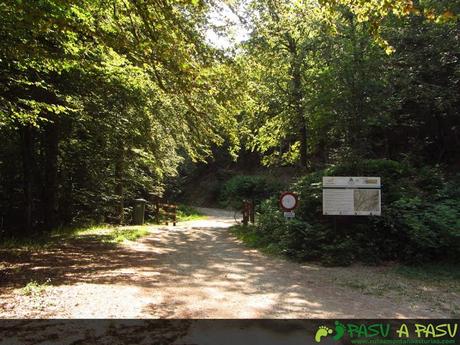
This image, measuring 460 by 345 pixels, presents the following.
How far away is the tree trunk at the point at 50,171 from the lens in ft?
47.1

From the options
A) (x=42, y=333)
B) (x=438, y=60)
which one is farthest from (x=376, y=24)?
(x=438, y=60)

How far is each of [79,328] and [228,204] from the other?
104ft

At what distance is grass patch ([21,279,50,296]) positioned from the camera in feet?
22.1

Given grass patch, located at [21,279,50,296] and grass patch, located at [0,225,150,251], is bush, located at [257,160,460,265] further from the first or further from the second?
grass patch, located at [21,279,50,296]

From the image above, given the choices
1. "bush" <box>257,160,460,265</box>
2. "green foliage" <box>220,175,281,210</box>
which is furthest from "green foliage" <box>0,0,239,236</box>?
"green foliage" <box>220,175,281,210</box>

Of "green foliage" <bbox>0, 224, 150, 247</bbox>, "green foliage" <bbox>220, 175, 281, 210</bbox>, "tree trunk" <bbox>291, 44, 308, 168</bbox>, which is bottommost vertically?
"green foliage" <bbox>0, 224, 150, 247</bbox>

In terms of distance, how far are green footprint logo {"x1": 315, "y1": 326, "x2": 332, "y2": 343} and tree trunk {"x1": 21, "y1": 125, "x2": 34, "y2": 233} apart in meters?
11.8

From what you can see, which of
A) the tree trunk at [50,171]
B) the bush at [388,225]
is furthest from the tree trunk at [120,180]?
the bush at [388,225]

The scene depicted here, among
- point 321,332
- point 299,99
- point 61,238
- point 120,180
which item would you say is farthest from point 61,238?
point 321,332

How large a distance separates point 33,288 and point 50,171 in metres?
8.24

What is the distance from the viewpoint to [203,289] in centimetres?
731

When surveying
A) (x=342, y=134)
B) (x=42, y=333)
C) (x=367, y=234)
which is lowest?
(x=42, y=333)

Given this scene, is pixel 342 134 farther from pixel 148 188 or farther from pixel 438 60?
pixel 148 188

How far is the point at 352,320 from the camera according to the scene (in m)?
5.63
